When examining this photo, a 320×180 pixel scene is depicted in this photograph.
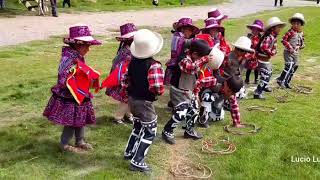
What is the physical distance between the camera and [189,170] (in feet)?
19.6

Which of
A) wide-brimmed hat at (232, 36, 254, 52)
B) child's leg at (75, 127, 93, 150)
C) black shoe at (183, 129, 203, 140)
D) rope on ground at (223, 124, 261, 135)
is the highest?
wide-brimmed hat at (232, 36, 254, 52)

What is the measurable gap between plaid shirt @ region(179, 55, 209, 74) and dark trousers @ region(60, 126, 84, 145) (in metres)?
1.60

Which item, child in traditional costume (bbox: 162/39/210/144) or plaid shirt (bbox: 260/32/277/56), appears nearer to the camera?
child in traditional costume (bbox: 162/39/210/144)

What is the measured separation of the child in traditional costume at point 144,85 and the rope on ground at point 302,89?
5747 mm

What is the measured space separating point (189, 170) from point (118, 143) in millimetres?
1245

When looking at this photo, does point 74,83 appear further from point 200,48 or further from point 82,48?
point 200,48

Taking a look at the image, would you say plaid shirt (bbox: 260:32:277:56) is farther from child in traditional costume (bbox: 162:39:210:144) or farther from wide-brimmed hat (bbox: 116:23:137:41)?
wide-brimmed hat (bbox: 116:23:137:41)

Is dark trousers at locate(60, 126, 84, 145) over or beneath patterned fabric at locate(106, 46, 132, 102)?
beneath

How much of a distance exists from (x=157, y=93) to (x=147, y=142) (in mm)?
642

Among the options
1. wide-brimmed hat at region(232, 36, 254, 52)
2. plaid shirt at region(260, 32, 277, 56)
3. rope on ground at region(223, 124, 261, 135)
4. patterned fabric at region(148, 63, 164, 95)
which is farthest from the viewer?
plaid shirt at region(260, 32, 277, 56)

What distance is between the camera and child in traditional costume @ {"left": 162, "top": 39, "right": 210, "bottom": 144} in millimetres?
6215

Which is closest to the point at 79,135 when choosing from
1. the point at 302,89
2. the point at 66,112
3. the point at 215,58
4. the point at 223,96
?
the point at 66,112

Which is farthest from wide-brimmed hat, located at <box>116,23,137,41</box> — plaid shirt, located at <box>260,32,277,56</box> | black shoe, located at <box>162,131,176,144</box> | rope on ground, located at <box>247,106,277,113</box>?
plaid shirt, located at <box>260,32,277,56</box>

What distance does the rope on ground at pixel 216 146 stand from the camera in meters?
6.52
